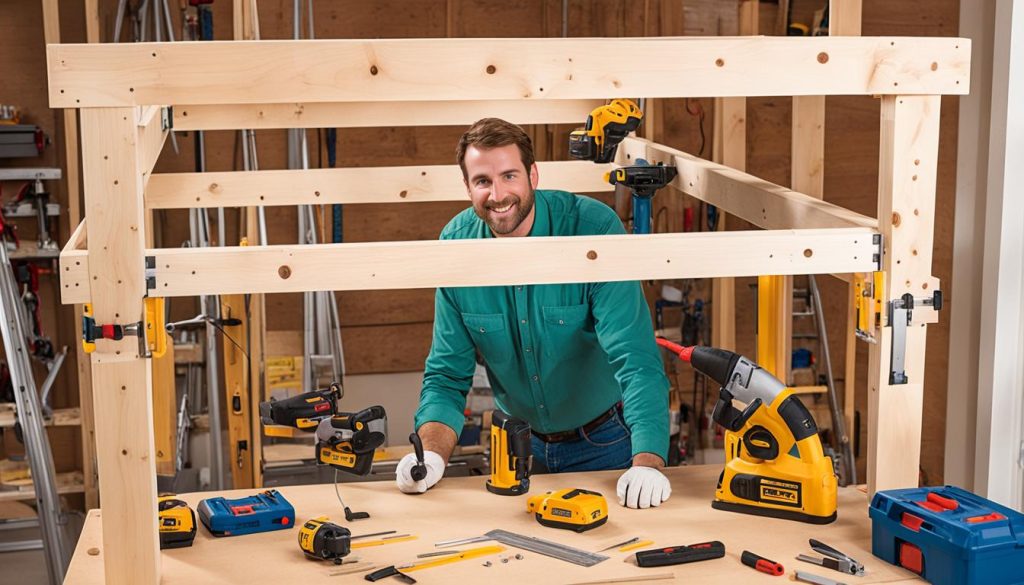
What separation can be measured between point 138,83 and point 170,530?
0.92 metres

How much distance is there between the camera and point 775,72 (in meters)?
2.11

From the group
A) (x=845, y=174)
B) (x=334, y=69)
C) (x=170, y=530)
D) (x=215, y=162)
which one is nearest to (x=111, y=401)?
(x=170, y=530)

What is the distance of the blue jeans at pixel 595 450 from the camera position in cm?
320

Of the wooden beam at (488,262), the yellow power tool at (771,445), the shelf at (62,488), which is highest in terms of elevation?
the wooden beam at (488,262)

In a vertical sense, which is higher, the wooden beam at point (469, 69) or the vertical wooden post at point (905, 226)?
the wooden beam at point (469, 69)

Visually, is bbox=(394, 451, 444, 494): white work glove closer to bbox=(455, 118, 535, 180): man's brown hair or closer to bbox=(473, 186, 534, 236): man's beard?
bbox=(473, 186, 534, 236): man's beard

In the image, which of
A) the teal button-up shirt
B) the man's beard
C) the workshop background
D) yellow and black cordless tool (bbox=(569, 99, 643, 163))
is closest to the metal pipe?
the workshop background

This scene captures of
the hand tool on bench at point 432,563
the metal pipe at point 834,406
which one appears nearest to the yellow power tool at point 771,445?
the hand tool on bench at point 432,563

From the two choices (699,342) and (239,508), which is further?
(699,342)

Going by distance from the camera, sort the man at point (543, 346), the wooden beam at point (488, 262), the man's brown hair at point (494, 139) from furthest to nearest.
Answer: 1. the man's brown hair at point (494, 139)
2. the man at point (543, 346)
3. the wooden beam at point (488, 262)

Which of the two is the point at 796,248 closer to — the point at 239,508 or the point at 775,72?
the point at 775,72

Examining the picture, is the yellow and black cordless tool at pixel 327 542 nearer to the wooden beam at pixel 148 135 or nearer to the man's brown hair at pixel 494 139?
the wooden beam at pixel 148 135

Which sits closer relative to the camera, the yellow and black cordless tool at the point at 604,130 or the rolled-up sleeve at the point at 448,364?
the rolled-up sleeve at the point at 448,364

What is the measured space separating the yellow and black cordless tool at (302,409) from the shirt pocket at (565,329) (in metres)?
0.73
